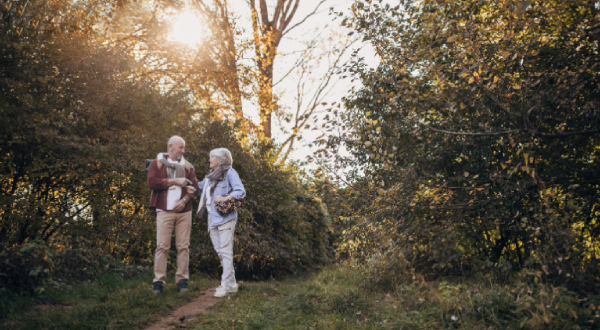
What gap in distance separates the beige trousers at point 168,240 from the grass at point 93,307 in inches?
12.0

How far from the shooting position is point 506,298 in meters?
3.88

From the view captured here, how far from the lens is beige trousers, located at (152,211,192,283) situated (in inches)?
225

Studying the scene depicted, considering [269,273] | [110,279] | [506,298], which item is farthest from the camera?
[269,273]

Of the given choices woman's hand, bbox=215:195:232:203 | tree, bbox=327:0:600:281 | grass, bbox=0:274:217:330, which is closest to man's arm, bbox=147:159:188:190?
woman's hand, bbox=215:195:232:203

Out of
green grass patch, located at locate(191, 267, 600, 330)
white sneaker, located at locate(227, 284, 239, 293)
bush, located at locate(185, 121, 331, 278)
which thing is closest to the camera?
green grass patch, located at locate(191, 267, 600, 330)

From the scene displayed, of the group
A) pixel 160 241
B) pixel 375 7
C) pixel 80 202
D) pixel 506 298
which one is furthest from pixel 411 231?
pixel 80 202

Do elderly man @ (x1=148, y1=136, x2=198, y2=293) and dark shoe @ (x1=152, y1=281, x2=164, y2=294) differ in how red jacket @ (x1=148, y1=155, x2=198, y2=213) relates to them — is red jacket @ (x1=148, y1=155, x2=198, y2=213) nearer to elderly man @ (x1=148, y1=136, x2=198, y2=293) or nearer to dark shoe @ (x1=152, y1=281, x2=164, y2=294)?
elderly man @ (x1=148, y1=136, x2=198, y2=293)

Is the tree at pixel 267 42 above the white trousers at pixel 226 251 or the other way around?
above

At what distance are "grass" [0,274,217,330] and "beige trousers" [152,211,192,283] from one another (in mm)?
306

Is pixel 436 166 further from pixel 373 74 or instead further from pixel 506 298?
pixel 506 298

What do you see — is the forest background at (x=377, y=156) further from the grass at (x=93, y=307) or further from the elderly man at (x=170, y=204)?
the elderly man at (x=170, y=204)

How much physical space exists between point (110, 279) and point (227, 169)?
104 inches

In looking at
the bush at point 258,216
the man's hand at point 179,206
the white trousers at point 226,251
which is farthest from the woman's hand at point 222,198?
the bush at point 258,216

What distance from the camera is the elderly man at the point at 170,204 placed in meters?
5.75
